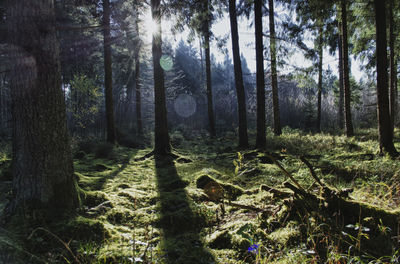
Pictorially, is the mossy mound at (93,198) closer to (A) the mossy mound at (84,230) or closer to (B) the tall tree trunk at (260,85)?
(A) the mossy mound at (84,230)

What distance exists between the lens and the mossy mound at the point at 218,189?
379cm

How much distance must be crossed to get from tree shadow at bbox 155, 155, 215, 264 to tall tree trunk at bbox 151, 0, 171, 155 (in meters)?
3.97

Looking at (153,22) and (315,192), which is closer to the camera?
(315,192)

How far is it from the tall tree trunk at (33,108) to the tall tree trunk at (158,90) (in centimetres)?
563

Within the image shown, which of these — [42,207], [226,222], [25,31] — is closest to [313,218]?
[226,222]

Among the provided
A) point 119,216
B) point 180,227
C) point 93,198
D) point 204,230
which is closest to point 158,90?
point 93,198

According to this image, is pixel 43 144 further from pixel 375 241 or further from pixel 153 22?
pixel 153 22

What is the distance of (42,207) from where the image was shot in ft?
8.45

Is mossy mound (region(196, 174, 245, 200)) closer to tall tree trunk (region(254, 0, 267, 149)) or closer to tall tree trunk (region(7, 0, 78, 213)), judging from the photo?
tall tree trunk (region(7, 0, 78, 213))

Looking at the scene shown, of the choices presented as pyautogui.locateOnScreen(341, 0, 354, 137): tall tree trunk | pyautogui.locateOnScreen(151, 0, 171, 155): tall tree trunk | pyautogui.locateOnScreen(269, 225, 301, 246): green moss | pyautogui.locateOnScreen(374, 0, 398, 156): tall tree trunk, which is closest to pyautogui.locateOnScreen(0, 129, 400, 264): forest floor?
pyautogui.locateOnScreen(269, 225, 301, 246): green moss

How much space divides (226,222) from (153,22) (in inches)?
311

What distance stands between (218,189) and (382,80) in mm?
5683

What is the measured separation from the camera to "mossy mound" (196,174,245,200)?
3.79 m

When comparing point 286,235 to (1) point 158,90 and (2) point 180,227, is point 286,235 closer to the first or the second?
(2) point 180,227
